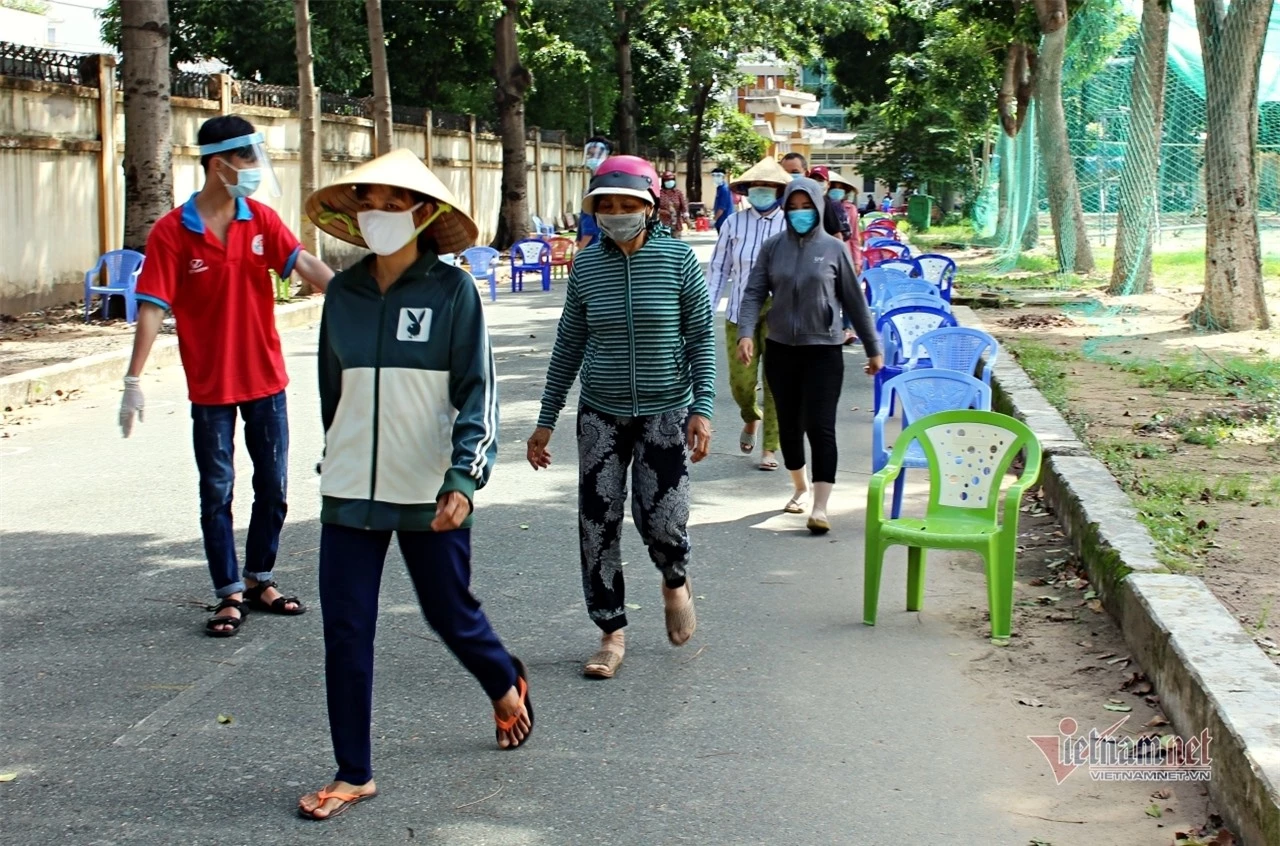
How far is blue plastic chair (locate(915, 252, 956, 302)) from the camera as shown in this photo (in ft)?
51.4

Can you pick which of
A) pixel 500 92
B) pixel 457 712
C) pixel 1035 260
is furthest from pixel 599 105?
pixel 457 712

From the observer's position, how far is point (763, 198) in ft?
30.9

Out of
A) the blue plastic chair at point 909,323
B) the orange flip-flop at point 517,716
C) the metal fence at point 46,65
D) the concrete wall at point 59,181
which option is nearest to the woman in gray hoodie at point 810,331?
the blue plastic chair at point 909,323

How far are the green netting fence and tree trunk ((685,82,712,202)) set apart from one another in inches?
1023

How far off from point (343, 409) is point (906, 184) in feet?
173

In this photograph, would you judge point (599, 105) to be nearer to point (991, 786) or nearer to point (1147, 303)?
point (1147, 303)

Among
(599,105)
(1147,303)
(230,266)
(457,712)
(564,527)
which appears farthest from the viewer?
(599,105)

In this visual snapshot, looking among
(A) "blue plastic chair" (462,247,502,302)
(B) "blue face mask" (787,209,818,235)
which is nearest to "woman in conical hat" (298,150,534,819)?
(B) "blue face mask" (787,209,818,235)

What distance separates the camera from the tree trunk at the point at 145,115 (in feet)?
54.5

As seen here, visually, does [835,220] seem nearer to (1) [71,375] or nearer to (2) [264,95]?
(1) [71,375]

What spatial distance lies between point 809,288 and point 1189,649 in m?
3.44

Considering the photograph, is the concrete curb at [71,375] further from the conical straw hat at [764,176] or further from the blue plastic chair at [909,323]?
the blue plastic chair at [909,323]

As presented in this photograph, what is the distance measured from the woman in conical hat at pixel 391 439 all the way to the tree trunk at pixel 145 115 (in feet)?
42.3

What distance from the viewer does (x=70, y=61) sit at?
18.5m
